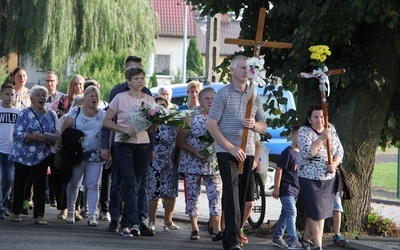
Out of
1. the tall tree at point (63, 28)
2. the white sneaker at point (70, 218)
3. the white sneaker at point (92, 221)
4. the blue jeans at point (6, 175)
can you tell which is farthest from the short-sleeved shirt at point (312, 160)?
the tall tree at point (63, 28)

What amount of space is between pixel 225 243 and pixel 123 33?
29564 millimetres

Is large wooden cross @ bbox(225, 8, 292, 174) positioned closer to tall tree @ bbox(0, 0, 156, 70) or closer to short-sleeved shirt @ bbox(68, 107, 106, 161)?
short-sleeved shirt @ bbox(68, 107, 106, 161)

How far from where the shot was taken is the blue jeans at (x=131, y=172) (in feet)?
38.9

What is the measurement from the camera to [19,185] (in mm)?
13336

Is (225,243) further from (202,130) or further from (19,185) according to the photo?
(19,185)

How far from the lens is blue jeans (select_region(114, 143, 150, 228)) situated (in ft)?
38.9

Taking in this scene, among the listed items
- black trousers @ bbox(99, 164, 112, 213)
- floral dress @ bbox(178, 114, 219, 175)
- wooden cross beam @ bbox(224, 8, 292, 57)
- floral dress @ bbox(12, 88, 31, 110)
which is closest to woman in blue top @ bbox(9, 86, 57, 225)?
black trousers @ bbox(99, 164, 112, 213)

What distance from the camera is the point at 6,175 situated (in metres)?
14.0

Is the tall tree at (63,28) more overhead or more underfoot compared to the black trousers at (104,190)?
more overhead

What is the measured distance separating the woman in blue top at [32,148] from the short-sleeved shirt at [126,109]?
5.25 ft

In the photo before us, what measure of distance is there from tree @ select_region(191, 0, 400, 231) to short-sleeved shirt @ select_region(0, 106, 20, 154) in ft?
10.1

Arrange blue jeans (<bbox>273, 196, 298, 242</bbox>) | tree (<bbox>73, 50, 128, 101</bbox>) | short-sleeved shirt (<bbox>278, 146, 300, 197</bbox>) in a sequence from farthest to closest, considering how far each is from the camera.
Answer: tree (<bbox>73, 50, 128, 101</bbox>), short-sleeved shirt (<bbox>278, 146, 300, 197</bbox>), blue jeans (<bbox>273, 196, 298, 242</bbox>)

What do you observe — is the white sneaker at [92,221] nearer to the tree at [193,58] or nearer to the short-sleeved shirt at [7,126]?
the short-sleeved shirt at [7,126]

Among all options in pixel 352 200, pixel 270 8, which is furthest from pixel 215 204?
pixel 270 8
